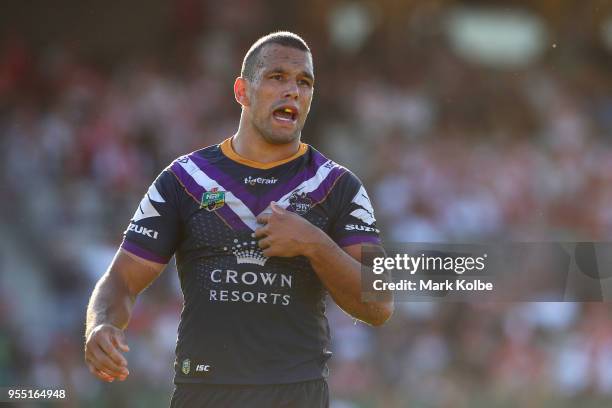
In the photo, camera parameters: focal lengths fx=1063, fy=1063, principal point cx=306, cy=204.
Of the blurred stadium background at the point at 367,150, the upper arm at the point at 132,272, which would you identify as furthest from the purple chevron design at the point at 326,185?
the blurred stadium background at the point at 367,150

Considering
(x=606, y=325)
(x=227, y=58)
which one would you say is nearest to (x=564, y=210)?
(x=606, y=325)

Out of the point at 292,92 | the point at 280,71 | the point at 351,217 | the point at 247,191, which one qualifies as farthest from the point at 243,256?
the point at 280,71

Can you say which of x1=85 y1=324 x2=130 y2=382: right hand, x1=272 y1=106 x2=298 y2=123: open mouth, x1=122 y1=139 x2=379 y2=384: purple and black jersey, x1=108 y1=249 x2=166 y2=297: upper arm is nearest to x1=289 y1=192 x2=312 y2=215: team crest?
x1=122 y1=139 x2=379 y2=384: purple and black jersey

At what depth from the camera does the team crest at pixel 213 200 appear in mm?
4809

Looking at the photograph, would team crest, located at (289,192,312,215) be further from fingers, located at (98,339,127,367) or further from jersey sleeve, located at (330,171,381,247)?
fingers, located at (98,339,127,367)

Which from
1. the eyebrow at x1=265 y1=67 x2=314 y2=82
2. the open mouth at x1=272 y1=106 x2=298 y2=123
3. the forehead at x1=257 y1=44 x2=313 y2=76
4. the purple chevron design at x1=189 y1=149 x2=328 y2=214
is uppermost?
the forehead at x1=257 y1=44 x2=313 y2=76

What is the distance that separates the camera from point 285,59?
5.01 meters

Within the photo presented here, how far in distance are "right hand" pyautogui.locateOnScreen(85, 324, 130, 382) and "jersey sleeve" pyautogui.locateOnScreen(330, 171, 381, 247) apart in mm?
1093

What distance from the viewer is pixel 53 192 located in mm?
12430

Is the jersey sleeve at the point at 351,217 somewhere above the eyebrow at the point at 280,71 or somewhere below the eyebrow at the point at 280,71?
below

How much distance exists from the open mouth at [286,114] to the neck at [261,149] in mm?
104

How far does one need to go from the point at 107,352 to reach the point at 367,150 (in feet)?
33.8

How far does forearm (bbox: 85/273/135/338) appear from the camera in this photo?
4633mm

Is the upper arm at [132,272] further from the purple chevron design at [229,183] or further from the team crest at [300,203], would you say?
the team crest at [300,203]
